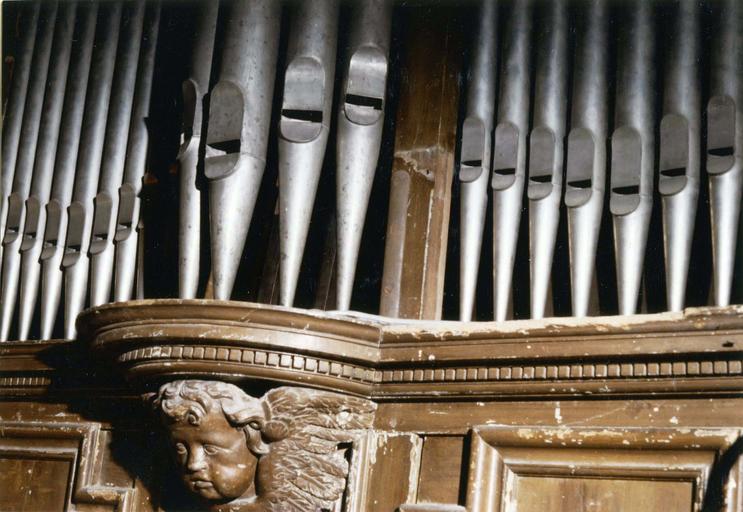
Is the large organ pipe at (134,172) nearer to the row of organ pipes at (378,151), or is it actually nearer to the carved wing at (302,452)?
the row of organ pipes at (378,151)

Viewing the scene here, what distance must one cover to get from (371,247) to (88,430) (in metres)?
1.00

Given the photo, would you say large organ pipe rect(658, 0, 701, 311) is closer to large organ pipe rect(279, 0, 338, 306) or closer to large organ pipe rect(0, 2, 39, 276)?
large organ pipe rect(279, 0, 338, 306)

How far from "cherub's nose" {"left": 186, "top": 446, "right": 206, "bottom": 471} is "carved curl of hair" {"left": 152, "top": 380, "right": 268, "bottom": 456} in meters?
0.07

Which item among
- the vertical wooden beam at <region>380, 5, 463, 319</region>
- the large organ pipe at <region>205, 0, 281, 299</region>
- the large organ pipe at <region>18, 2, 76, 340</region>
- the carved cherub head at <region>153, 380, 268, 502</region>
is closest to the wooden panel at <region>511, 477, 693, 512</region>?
the vertical wooden beam at <region>380, 5, 463, 319</region>

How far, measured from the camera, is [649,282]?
3.23 meters

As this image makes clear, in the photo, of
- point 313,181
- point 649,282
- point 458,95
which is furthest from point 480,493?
point 458,95

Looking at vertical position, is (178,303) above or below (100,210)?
below

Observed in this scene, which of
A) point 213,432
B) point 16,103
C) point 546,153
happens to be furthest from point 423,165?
point 16,103

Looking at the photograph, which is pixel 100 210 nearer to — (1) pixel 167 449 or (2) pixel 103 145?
(2) pixel 103 145

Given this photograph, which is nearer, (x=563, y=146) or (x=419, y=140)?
(x=563, y=146)

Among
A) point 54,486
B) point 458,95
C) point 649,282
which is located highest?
point 458,95

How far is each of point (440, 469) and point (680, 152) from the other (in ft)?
3.26

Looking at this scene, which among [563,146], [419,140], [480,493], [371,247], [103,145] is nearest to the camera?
[480,493]

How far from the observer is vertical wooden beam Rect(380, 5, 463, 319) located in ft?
10.6
